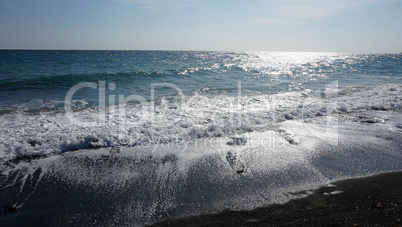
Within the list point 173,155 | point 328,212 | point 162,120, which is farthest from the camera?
point 162,120

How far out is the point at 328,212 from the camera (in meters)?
3.14

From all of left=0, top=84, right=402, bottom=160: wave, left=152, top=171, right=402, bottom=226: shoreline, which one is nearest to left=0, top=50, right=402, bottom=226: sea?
left=0, top=84, right=402, bottom=160: wave

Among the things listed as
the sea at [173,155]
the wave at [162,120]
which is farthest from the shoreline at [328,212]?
the wave at [162,120]

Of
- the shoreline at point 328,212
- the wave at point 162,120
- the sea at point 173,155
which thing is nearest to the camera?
the shoreline at point 328,212

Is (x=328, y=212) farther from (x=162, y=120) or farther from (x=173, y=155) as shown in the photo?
(x=162, y=120)

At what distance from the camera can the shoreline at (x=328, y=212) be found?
2973 millimetres

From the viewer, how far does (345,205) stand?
10.8 feet

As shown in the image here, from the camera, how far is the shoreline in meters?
2.97

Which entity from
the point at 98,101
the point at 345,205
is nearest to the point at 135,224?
the point at 345,205

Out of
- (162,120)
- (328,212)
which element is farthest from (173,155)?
(328,212)

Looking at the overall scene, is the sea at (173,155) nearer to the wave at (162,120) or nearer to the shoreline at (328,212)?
the wave at (162,120)

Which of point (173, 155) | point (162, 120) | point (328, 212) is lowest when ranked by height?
point (328, 212)

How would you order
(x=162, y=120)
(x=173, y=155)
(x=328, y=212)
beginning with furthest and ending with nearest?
(x=162, y=120), (x=173, y=155), (x=328, y=212)

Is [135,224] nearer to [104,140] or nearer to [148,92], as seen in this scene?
[104,140]
